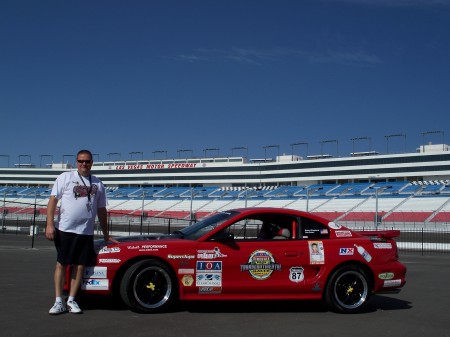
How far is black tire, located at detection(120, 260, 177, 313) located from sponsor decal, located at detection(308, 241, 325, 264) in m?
1.85

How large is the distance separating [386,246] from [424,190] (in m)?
59.5

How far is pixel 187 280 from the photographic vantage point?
21.7ft

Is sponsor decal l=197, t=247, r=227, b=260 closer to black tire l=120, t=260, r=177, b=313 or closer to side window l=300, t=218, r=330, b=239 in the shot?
black tire l=120, t=260, r=177, b=313

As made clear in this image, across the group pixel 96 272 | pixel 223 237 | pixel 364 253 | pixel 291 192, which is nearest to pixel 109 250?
pixel 96 272

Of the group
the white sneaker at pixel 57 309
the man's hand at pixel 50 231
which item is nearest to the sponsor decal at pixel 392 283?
the white sneaker at pixel 57 309

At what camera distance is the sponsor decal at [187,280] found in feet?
21.7

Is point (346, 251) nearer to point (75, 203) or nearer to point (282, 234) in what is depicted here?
point (282, 234)

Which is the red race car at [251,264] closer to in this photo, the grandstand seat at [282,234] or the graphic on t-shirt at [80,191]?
the grandstand seat at [282,234]

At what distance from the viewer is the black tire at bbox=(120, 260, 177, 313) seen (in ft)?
21.0

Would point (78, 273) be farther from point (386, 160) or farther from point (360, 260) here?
point (386, 160)

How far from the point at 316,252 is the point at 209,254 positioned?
1471mm

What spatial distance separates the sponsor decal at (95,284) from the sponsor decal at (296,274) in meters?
2.35

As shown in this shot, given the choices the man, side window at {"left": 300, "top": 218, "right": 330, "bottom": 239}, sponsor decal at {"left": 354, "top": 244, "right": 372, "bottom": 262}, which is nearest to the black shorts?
the man

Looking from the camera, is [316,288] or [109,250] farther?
[316,288]
